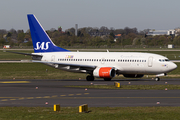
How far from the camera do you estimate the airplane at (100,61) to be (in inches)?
1710

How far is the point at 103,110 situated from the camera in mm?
20828

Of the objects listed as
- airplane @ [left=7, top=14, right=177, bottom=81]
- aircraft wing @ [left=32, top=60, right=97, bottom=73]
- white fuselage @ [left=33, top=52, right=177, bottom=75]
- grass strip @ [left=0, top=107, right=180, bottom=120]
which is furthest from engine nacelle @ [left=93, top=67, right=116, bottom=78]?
grass strip @ [left=0, top=107, right=180, bottom=120]

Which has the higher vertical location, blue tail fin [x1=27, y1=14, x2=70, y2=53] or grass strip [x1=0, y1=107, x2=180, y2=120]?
blue tail fin [x1=27, y1=14, x2=70, y2=53]

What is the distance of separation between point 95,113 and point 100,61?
2661 cm

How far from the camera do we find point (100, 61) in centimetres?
4600

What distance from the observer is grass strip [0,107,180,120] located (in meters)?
18.3

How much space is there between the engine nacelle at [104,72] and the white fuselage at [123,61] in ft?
5.71

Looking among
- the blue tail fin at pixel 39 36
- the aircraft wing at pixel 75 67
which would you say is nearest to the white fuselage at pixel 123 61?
the aircraft wing at pixel 75 67

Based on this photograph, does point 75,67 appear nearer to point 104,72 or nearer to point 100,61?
point 100,61

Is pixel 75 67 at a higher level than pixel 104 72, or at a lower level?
higher

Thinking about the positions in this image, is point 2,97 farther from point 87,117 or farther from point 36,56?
point 36,56

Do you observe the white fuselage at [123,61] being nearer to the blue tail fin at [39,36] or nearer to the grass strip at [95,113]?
the blue tail fin at [39,36]

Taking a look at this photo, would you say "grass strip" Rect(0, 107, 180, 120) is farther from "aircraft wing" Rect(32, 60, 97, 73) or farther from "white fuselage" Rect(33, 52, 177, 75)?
"aircraft wing" Rect(32, 60, 97, 73)

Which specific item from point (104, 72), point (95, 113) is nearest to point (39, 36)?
point (104, 72)
